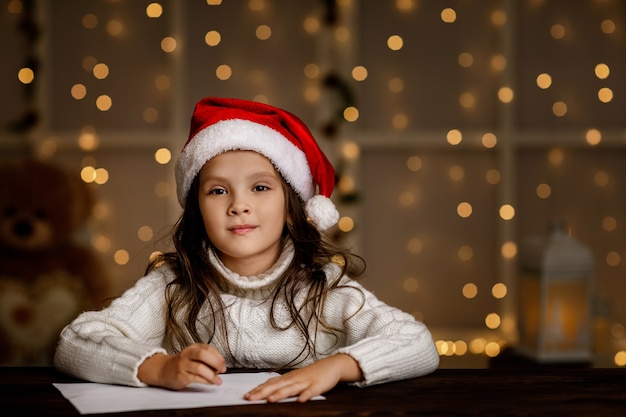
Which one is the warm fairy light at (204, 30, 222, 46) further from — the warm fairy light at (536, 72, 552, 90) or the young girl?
the young girl

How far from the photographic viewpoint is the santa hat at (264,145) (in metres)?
1.43

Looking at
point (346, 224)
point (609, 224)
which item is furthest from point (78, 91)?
point (609, 224)

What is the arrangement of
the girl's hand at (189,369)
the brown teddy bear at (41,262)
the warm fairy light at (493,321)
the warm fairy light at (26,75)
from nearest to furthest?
the girl's hand at (189,369), the brown teddy bear at (41,262), the warm fairy light at (26,75), the warm fairy light at (493,321)

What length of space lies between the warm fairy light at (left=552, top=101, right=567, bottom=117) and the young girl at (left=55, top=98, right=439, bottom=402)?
2.18 m

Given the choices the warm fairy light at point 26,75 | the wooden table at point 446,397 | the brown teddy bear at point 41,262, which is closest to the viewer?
the wooden table at point 446,397

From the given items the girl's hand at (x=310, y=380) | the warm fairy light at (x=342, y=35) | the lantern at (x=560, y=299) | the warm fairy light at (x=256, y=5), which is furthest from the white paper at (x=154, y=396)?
the warm fairy light at (x=256, y=5)

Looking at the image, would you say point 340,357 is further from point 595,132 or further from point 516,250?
point 595,132

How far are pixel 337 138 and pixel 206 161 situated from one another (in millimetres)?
1897

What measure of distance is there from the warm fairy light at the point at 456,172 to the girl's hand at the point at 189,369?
2.46 metres

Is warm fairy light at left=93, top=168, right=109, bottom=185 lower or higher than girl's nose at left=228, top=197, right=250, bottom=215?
lower

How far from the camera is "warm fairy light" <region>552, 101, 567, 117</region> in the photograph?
11.3ft

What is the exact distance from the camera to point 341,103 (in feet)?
10.8

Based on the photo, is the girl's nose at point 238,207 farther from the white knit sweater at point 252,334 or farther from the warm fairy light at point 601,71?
the warm fairy light at point 601,71

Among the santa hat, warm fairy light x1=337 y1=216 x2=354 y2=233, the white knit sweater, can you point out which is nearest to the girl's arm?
the white knit sweater
